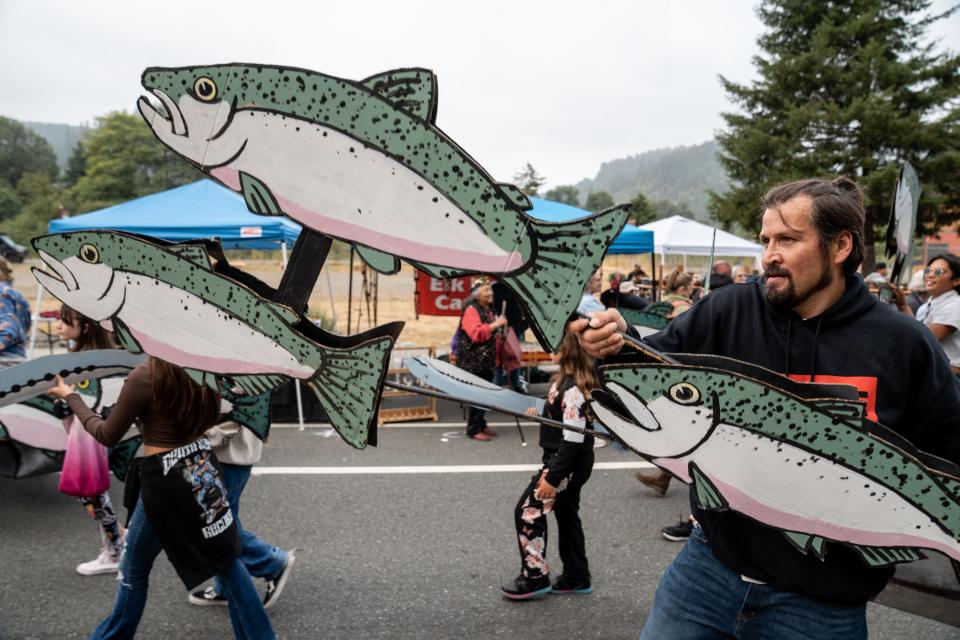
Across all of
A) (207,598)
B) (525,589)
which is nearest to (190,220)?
(207,598)

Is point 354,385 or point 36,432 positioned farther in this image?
point 36,432

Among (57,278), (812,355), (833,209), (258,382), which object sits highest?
(833,209)

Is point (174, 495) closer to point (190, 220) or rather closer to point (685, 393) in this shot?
point (685, 393)

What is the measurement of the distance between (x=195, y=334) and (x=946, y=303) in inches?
172

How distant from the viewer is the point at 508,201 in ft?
4.72

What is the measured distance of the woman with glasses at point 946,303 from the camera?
157 inches

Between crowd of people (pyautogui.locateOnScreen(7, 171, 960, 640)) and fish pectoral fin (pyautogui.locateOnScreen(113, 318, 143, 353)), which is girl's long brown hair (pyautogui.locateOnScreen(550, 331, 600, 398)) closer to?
crowd of people (pyautogui.locateOnScreen(7, 171, 960, 640))

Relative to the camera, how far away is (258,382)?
166 centimetres

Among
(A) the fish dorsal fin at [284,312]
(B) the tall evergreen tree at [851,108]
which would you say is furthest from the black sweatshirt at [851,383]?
(B) the tall evergreen tree at [851,108]

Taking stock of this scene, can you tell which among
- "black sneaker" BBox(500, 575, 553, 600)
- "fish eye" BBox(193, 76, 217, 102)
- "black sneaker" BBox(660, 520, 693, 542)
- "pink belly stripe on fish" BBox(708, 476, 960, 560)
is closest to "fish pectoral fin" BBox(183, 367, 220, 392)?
"fish eye" BBox(193, 76, 217, 102)

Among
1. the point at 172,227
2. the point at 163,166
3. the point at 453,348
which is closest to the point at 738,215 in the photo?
the point at 453,348

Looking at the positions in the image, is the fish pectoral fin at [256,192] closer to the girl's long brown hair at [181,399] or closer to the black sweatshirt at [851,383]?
the girl's long brown hair at [181,399]

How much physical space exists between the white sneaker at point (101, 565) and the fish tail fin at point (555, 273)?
3234 mm

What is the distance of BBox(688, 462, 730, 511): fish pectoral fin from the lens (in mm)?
1500
